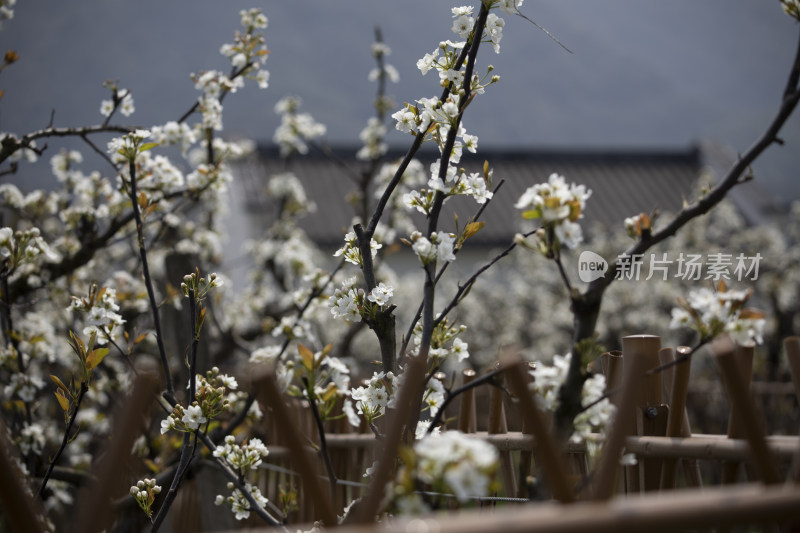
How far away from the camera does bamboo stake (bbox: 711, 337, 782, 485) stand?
0.99m

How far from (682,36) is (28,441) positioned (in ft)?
108

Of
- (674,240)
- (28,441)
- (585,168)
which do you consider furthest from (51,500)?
(585,168)

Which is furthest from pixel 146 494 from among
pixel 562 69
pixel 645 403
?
pixel 562 69

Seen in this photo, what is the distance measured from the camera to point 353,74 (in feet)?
98.7

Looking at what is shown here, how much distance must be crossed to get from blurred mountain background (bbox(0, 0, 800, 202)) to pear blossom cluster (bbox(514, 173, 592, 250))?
19135 millimetres

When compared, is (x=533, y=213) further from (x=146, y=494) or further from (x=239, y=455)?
(x=146, y=494)

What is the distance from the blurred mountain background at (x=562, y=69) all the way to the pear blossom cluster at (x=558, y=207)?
19.1 meters

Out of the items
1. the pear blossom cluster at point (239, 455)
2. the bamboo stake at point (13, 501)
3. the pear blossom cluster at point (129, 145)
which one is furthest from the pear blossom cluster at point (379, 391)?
the pear blossom cluster at point (129, 145)

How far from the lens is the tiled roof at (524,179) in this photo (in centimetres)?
1606

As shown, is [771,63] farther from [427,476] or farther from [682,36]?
[427,476]

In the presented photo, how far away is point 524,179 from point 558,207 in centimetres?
1845

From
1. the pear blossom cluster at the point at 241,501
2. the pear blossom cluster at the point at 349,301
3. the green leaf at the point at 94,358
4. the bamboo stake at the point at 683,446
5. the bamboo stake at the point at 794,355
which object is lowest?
the pear blossom cluster at the point at 241,501

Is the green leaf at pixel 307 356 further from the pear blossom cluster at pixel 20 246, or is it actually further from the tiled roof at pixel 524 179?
the tiled roof at pixel 524 179

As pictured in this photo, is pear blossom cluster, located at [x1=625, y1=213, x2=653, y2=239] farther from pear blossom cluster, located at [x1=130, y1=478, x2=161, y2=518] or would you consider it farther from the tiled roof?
the tiled roof
